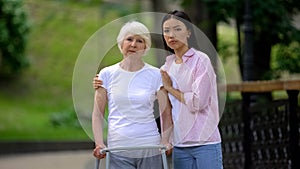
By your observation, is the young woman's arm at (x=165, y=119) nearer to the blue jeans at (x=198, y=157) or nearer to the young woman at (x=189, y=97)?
the young woman at (x=189, y=97)

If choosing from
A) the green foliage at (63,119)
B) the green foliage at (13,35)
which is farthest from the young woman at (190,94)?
the green foliage at (63,119)

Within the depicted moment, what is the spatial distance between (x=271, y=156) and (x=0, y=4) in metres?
13.7

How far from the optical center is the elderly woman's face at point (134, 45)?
12.2 ft

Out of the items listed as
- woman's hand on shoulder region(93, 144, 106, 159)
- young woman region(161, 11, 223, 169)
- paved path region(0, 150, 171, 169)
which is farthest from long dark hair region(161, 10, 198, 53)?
paved path region(0, 150, 171, 169)

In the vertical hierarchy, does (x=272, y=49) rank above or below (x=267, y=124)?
above

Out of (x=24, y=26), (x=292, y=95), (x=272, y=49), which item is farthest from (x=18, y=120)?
(x=292, y=95)

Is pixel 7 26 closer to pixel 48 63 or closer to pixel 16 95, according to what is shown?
pixel 16 95

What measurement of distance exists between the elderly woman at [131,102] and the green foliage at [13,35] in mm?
15817

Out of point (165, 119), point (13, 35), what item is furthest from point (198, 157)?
point (13, 35)

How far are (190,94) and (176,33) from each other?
0.35m

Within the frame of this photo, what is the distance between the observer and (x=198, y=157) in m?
3.88

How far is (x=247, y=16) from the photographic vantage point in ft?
29.5

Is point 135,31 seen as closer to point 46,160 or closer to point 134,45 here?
point 134,45

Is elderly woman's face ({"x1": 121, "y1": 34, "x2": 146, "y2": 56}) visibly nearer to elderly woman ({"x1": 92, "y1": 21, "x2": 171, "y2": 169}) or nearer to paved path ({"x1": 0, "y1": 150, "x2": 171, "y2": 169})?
elderly woman ({"x1": 92, "y1": 21, "x2": 171, "y2": 169})
